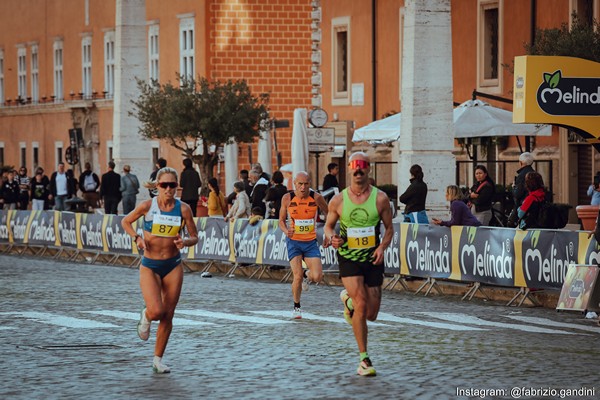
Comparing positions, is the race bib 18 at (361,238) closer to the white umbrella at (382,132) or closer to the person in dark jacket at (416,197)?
the person in dark jacket at (416,197)

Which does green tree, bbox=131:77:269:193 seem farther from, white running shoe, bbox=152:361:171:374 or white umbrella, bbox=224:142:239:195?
white running shoe, bbox=152:361:171:374

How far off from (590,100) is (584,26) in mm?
8915

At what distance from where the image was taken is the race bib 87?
15719 mm

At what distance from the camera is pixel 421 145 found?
28094mm

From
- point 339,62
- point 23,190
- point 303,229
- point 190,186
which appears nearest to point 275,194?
point 190,186

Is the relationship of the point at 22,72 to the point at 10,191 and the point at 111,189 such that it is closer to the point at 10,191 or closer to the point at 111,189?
the point at 10,191

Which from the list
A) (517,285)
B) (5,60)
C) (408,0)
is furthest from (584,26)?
(5,60)

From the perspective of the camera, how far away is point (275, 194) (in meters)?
29.3

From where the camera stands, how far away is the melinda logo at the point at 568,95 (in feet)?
78.9

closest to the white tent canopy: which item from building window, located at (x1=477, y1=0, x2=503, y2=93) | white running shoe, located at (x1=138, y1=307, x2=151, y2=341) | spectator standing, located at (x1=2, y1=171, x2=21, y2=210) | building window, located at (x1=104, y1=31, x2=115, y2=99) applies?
building window, located at (x1=477, y1=0, x2=503, y2=93)

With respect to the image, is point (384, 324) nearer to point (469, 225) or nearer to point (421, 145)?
point (469, 225)

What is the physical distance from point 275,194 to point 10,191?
20.5 metres

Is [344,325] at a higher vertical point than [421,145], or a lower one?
lower

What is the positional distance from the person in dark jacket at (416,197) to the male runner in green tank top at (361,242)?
1134 cm
